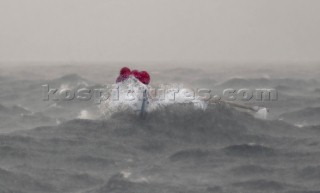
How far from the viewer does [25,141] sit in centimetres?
2592

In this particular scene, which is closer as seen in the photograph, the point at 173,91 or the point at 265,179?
the point at 265,179

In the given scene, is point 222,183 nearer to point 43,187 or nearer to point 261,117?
point 43,187

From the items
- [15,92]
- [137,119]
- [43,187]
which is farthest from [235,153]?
[15,92]

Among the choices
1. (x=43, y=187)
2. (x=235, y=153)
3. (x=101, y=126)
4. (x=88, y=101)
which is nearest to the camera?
(x=43, y=187)

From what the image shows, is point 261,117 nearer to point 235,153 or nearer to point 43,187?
point 235,153

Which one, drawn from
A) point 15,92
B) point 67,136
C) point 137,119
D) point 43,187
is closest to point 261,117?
point 137,119

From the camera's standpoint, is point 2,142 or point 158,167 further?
point 2,142

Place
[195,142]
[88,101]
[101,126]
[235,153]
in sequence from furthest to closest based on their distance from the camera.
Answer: [88,101]
[101,126]
[195,142]
[235,153]

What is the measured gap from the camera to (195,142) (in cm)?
2578

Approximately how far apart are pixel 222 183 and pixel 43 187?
20.7 feet

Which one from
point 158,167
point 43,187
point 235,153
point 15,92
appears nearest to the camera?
point 43,187

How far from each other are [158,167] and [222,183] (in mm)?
3094

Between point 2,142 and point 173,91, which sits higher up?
point 173,91

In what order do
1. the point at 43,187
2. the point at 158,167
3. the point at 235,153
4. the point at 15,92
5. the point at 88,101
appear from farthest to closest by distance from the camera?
the point at 15,92 → the point at 88,101 → the point at 235,153 → the point at 158,167 → the point at 43,187
